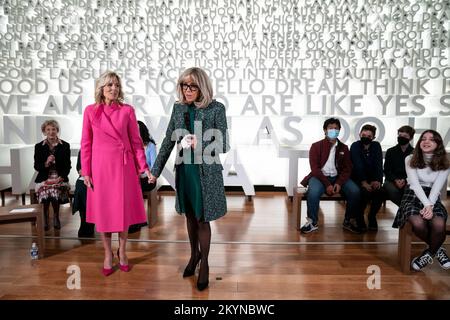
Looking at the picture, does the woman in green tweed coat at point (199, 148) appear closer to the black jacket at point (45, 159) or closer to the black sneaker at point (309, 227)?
the black sneaker at point (309, 227)

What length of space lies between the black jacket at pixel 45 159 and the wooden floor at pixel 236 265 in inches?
24.1

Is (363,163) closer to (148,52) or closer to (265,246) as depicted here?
(265,246)

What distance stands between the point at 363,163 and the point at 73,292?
324 cm

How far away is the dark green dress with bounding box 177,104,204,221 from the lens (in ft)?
8.91

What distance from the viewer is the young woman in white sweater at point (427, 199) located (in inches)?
122

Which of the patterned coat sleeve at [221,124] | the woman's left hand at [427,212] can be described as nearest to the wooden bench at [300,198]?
the woman's left hand at [427,212]

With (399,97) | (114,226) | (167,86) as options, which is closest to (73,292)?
(114,226)

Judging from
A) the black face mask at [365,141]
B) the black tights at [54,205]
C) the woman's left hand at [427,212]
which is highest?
the black face mask at [365,141]

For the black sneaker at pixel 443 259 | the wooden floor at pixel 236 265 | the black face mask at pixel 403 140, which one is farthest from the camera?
the black face mask at pixel 403 140

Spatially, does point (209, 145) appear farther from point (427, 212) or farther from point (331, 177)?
point (331, 177)

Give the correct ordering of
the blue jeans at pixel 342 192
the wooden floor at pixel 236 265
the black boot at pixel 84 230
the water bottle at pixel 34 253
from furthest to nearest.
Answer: the blue jeans at pixel 342 192
the black boot at pixel 84 230
the water bottle at pixel 34 253
the wooden floor at pixel 236 265

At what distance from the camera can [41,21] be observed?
18.4ft

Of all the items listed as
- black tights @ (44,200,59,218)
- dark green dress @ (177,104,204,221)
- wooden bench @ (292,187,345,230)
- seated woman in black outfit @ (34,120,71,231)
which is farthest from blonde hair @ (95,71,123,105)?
wooden bench @ (292,187,345,230)

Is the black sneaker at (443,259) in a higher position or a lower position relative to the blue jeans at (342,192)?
lower
